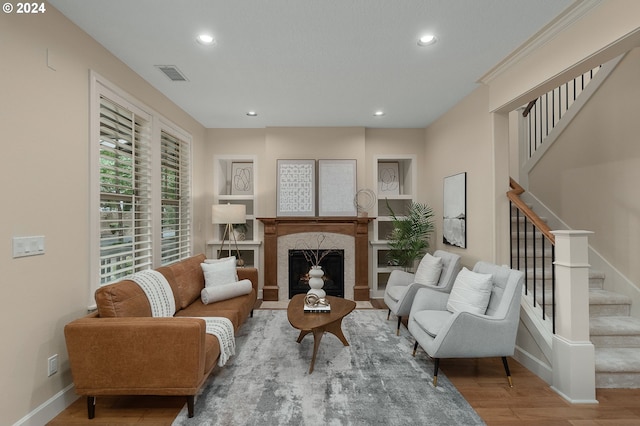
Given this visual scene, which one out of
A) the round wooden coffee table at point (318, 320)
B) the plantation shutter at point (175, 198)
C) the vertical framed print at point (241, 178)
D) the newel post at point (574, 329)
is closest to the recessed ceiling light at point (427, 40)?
the newel post at point (574, 329)

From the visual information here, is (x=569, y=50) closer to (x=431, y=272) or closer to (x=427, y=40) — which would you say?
(x=427, y=40)

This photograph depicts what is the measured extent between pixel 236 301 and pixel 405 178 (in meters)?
3.66

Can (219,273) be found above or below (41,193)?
below

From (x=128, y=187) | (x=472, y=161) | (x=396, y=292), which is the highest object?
(x=472, y=161)

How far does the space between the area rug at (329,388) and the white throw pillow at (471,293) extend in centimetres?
63

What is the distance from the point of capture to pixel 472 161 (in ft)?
12.5

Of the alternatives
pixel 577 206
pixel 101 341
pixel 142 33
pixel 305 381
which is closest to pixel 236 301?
pixel 305 381

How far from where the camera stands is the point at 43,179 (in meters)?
2.14

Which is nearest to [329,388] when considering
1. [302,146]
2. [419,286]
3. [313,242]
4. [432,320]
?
[432,320]

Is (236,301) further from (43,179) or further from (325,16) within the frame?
(325,16)

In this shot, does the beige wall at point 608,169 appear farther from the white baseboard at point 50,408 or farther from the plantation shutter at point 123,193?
the white baseboard at point 50,408

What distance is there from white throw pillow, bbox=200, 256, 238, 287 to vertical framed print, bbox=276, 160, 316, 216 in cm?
149

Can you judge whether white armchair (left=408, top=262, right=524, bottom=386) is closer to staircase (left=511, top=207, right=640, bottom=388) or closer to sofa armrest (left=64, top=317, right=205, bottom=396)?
staircase (left=511, top=207, right=640, bottom=388)

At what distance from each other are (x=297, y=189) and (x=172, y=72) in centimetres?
248
